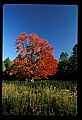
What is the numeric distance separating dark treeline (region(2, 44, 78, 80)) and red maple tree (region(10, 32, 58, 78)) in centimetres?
5

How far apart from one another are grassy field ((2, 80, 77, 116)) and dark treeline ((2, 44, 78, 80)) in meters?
0.06

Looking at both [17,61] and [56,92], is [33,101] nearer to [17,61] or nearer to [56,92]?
[56,92]

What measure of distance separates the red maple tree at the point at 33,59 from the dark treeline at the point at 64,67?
2.1 inches

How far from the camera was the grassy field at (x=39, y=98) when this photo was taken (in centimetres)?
274

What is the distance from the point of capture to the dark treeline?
8.92 ft

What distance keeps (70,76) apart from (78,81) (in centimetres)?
21

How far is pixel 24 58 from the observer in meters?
2.84

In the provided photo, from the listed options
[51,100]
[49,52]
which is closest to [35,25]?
[49,52]

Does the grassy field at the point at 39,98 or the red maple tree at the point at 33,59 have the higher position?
the red maple tree at the point at 33,59

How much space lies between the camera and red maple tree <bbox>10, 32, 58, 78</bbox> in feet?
9.14

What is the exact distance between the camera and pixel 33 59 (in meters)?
2.85

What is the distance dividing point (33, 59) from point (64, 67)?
0.37 meters

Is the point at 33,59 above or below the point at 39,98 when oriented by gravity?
above

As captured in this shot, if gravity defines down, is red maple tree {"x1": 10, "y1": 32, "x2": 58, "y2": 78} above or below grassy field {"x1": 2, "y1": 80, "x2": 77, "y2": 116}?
above
